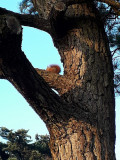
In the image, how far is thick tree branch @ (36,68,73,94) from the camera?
6.44 ft

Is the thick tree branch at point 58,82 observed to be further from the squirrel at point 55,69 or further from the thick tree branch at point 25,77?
the squirrel at point 55,69

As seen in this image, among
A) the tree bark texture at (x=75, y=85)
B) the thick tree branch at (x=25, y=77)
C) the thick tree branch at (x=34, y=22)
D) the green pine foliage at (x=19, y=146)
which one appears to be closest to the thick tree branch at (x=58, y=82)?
the tree bark texture at (x=75, y=85)

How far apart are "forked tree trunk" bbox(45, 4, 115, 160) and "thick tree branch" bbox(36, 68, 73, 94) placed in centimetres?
2

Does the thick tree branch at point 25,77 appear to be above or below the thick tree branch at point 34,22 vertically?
below

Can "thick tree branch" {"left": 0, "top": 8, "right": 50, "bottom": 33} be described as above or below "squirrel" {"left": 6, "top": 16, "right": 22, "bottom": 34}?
above

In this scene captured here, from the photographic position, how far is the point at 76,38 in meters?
2.11

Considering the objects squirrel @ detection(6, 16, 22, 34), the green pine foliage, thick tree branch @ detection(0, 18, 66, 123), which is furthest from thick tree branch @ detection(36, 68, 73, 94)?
the green pine foliage

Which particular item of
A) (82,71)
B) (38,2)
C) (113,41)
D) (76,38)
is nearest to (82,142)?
(82,71)

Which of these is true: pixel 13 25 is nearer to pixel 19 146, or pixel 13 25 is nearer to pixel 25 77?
pixel 25 77

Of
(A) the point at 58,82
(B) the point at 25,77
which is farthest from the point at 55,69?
(B) the point at 25,77

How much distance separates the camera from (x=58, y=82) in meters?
1.99

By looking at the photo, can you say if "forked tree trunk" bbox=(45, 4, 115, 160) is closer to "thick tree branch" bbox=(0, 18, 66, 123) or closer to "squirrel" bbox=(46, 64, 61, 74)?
"thick tree branch" bbox=(0, 18, 66, 123)

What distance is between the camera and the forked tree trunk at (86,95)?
1737 mm

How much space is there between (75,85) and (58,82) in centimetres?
13
